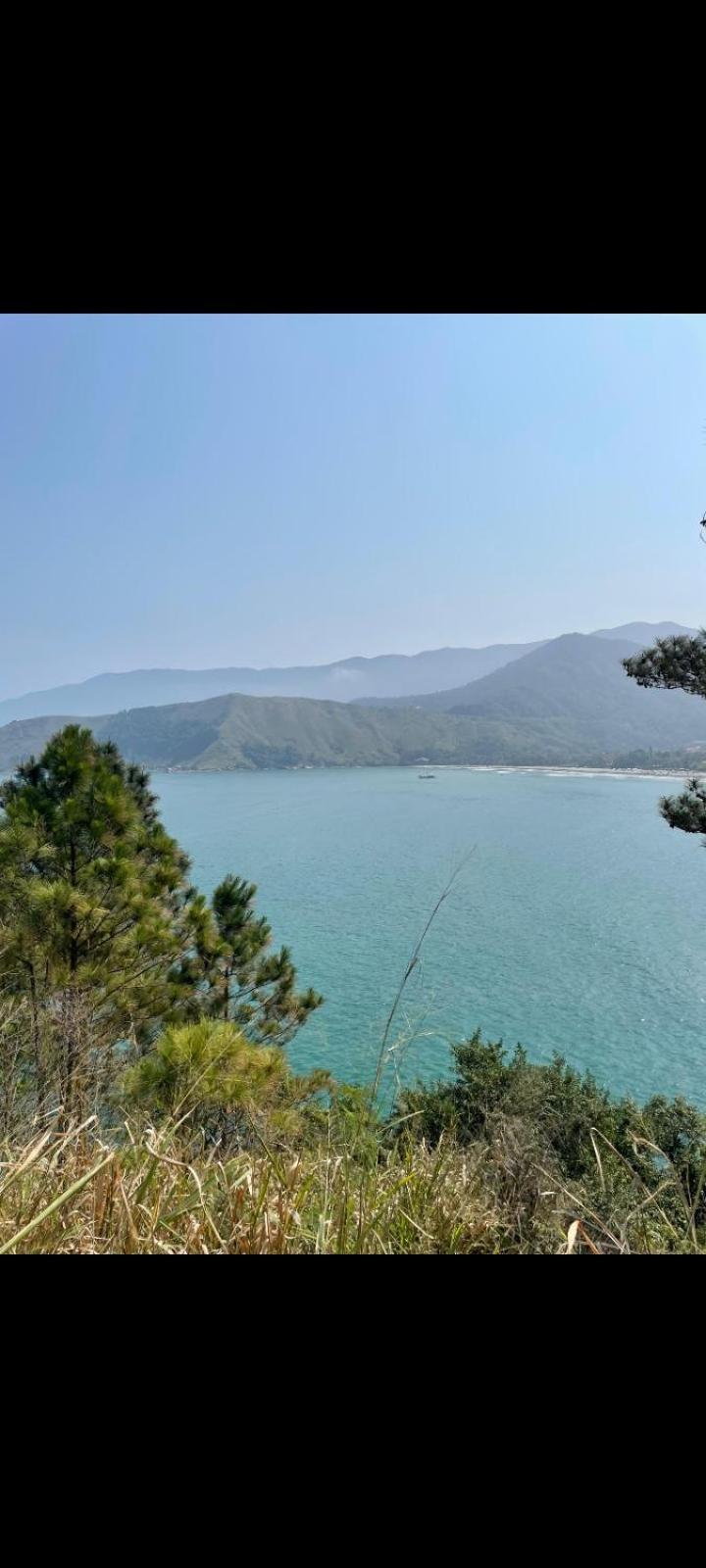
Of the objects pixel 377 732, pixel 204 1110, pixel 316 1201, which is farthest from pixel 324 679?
pixel 316 1201

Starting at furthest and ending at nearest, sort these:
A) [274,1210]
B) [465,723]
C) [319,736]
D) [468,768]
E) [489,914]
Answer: [319,736] → [465,723] → [468,768] → [489,914] → [274,1210]

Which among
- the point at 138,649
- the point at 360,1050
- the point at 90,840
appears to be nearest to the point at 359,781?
the point at 138,649

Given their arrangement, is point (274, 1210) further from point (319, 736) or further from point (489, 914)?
point (319, 736)

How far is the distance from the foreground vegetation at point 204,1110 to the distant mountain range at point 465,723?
25.4 metres

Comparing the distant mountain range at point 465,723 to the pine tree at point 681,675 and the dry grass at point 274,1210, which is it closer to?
the pine tree at point 681,675

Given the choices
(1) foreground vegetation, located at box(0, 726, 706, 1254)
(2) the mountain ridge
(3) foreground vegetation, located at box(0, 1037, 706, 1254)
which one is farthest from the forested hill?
(3) foreground vegetation, located at box(0, 1037, 706, 1254)

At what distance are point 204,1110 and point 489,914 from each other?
19.7 meters

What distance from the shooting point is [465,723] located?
160 ft

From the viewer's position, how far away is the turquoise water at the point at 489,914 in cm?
1252

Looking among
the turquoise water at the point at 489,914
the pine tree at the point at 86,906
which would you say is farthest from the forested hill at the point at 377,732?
the pine tree at the point at 86,906
